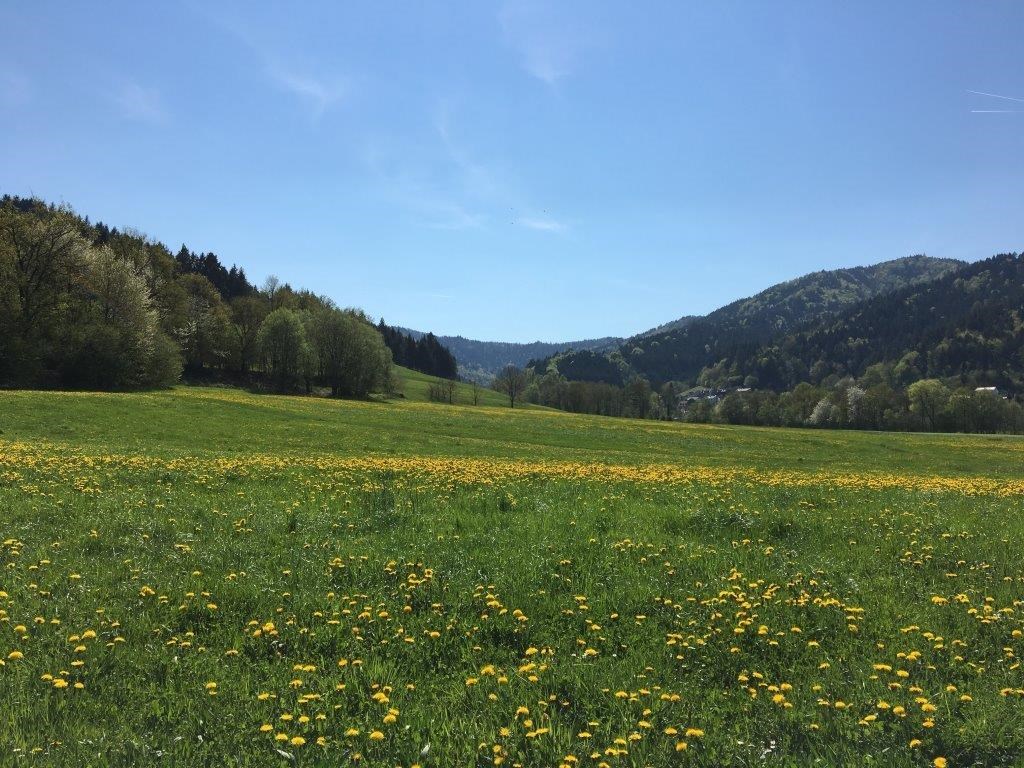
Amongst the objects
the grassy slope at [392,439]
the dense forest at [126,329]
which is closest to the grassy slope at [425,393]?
the dense forest at [126,329]

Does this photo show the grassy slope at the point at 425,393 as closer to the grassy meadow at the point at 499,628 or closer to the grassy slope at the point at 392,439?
the grassy slope at the point at 392,439

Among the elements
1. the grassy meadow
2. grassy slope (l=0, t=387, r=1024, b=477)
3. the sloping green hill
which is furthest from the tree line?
the grassy meadow

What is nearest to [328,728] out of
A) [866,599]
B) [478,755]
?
[478,755]

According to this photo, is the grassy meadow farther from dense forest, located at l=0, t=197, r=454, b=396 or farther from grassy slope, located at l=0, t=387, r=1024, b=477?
dense forest, located at l=0, t=197, r=454, b=396

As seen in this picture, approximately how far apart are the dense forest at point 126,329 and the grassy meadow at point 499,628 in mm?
58107

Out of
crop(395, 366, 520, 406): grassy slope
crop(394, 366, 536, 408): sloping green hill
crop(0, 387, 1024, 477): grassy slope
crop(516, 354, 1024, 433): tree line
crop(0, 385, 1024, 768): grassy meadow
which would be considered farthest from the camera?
crop(516, 354, 1024, 433): tree line

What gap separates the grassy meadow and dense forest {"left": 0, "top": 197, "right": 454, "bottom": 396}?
58107 millimetres

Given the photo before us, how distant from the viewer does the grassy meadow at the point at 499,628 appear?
16.6 feet

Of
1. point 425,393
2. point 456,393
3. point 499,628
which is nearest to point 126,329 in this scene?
point 499,628

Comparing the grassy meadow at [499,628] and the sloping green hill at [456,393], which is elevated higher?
the sloping green hill at [456,393]

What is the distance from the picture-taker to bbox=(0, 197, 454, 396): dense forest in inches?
2456

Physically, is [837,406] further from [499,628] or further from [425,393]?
[499,628]

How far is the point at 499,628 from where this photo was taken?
290 inches

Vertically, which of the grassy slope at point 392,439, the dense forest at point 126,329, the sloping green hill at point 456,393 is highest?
the dense forest at point 126,329
